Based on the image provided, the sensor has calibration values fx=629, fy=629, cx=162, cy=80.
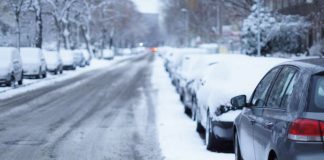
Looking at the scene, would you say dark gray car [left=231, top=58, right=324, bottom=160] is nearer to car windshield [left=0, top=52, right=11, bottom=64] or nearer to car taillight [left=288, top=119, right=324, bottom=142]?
car taillight [left=288, top=119, right=324, bottom=142]

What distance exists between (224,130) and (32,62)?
26.0 m

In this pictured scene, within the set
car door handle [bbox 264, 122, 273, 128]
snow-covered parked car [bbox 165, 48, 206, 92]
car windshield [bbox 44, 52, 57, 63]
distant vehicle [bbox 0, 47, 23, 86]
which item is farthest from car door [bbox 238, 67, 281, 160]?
car windshield [bbox 44, 52, 57, 63]

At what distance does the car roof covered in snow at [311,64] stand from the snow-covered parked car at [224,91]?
3846 mm

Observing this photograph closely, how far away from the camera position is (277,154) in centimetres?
523

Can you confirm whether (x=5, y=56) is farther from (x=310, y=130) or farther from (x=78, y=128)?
(x=310, y=130)

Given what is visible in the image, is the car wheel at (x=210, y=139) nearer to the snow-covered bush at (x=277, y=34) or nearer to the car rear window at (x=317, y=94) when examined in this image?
A: the car rear window at (x=317, y=94)

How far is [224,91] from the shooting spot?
396 inches

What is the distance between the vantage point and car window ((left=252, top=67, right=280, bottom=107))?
6.57 m

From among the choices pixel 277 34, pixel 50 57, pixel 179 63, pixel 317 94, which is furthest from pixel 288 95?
pixel 50 57

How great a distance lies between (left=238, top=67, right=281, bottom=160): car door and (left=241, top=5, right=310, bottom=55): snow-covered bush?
102ft

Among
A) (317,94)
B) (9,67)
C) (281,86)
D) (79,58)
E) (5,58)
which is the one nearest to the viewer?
(317,94)

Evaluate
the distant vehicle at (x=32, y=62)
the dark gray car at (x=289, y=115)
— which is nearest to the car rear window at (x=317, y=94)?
the dark gray car at (x=289, y=115)

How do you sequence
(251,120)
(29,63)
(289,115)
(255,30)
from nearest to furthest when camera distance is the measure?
(289,115) → (251,120) → (29,63) → (255,30)

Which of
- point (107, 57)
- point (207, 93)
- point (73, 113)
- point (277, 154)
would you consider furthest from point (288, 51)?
point (107, 57)
